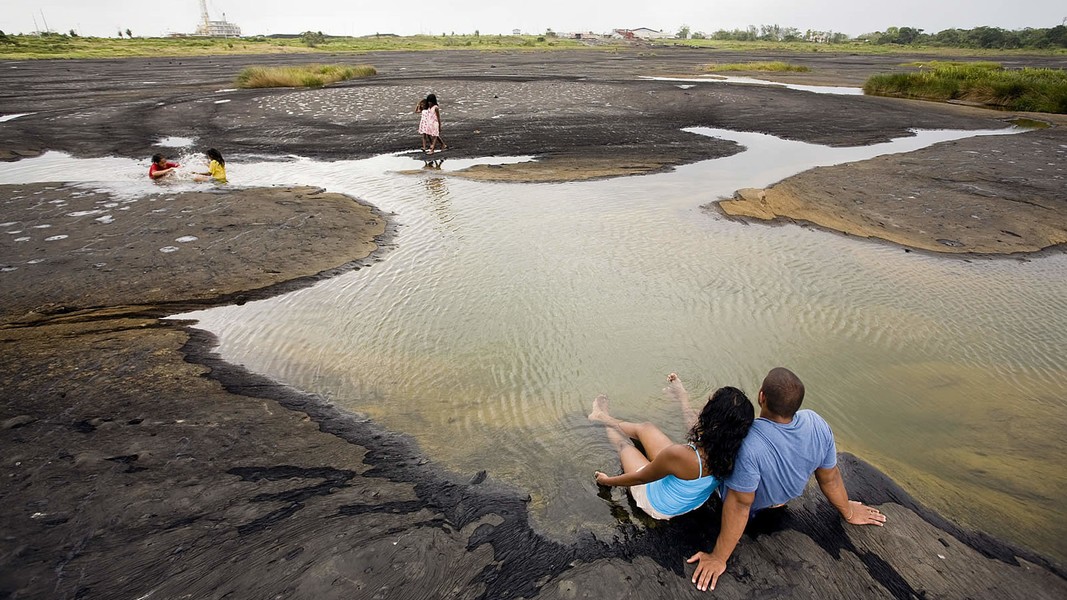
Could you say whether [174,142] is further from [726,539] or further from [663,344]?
[726,539]

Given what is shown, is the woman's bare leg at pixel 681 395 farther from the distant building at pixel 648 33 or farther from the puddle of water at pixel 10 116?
the distant building at pixel 648 33

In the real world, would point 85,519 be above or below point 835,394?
above

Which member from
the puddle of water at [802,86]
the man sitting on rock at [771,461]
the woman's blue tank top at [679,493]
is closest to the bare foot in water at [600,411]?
the woman's blue tank top at [679,493]

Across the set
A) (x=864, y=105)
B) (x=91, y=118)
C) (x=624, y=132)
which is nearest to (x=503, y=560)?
(x=624, y=132)

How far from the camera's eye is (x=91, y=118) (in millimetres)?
19312

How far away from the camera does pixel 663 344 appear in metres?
6.07

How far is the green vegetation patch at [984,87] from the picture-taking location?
23.4 metres

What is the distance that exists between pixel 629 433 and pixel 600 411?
442 mm

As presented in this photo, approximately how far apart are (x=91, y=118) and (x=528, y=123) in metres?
15.9

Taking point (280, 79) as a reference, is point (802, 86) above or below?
below

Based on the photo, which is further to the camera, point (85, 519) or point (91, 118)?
point (91, 118)

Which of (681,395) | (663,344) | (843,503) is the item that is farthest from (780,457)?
(663,344)

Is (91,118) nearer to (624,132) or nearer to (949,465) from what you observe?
(624,132)

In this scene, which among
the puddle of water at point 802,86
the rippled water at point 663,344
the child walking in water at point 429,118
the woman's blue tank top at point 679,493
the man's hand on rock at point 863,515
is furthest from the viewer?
the puddle of water at point 802,86
